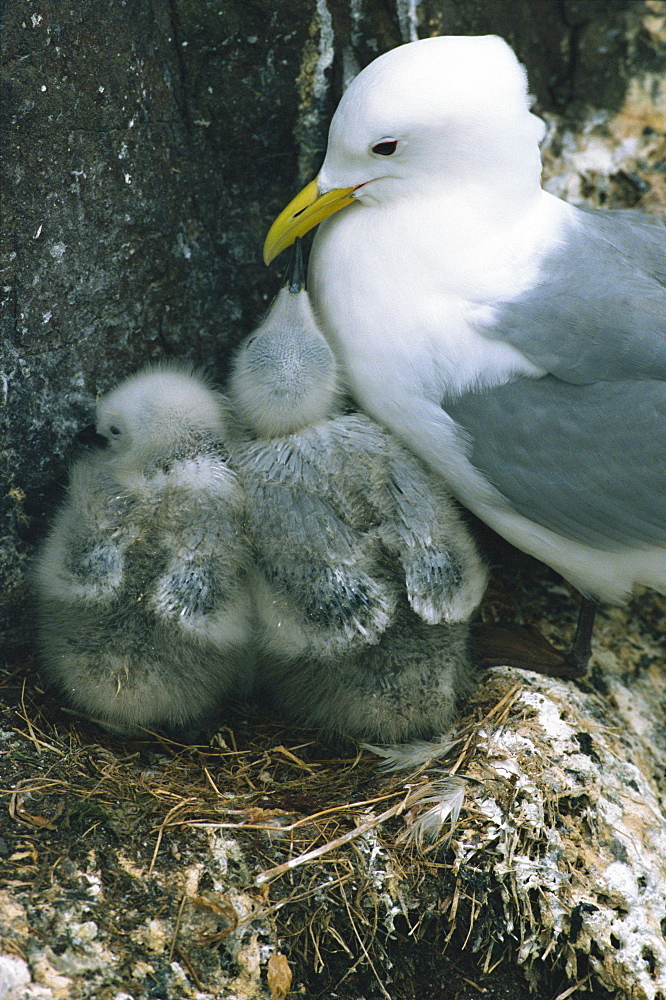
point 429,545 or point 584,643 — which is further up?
point 429,545

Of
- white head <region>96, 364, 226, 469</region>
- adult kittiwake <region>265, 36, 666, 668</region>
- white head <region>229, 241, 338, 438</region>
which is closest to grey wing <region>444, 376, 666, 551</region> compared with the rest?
adult kittiwake <region>265, 36, 666, 668</region>

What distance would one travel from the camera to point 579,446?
2.46m

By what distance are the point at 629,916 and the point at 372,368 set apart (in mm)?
1497

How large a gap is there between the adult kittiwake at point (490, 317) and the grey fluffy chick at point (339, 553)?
0.15 meters

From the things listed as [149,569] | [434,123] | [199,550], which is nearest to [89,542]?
[149,569]

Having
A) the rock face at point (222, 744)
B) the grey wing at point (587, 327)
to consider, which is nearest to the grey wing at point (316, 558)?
the rock face at point (222, 744)

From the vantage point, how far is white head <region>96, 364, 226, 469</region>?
240cm

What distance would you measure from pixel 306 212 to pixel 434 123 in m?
0.43

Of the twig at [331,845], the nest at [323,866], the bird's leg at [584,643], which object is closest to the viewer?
the nest at [323,866]

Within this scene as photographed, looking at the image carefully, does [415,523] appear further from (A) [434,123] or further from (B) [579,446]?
(A) [434,123]

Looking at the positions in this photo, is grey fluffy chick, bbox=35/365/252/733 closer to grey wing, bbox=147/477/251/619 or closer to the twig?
grey wing, bbox=147/477/251/619

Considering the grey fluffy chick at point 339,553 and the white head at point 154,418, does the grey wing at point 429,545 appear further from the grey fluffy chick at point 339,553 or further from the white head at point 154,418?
the white head at point 154,418

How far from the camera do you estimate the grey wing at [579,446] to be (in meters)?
2.43

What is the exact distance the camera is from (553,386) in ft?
8.05
